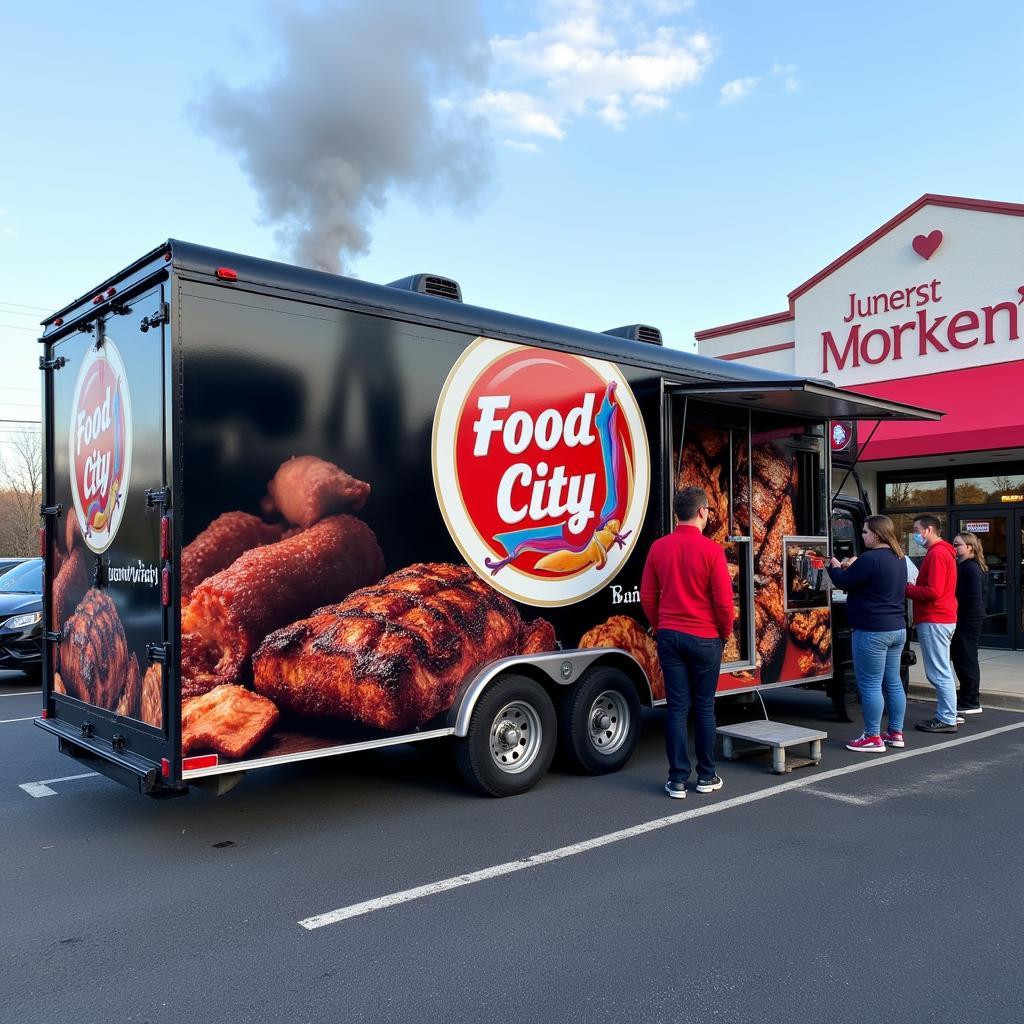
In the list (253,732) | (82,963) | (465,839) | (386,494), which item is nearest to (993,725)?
(465,839)

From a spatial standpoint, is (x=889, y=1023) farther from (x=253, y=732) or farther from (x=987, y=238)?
(x=987, y=238)

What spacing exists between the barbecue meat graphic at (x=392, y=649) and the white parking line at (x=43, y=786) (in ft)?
7.93

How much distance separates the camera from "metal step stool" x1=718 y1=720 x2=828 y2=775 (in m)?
6.30

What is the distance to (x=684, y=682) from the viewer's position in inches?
Answer: 224

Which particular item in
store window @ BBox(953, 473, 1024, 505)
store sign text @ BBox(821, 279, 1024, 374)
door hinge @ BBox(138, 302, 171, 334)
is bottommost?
store window @ BBox(953, 473, 1024, 505)

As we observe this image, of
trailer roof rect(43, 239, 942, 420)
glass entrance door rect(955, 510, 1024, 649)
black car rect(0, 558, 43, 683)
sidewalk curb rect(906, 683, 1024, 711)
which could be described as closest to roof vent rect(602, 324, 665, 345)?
trailer roof rect(43, 239, 942, 420)

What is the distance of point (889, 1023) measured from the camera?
3.09 meters

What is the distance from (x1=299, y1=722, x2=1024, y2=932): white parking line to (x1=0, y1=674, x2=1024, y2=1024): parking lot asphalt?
2 centimetres

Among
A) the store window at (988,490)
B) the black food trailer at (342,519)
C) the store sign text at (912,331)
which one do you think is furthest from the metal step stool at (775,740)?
the store sign text at (912,331)

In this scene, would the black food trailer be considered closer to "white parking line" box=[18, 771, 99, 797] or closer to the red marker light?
the red marker light

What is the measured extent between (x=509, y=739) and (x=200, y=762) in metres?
2.01

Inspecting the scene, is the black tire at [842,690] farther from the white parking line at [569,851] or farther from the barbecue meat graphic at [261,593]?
the barbecue meat graphic at [261,593]

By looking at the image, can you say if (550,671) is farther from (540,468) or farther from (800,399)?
(800,399)

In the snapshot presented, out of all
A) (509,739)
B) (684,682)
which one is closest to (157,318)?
(509,739)
